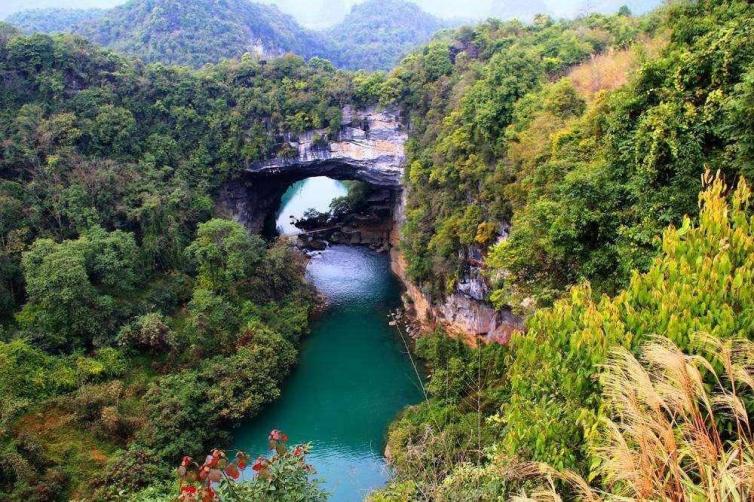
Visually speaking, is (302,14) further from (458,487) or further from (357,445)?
(458,487)

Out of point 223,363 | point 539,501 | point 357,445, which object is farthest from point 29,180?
point 539,501

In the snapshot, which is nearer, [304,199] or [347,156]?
[347,156]

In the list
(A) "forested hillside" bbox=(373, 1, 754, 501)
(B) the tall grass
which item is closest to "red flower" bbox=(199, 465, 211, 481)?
(B) the tall grass

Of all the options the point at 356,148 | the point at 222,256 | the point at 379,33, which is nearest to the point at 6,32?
the point at 222,256

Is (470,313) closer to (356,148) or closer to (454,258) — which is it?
(454,258)

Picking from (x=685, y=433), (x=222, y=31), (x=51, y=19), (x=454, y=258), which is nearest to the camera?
(x=685, y=433)

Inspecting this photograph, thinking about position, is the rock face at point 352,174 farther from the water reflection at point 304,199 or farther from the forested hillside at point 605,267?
the forested hillside at point 605,267
